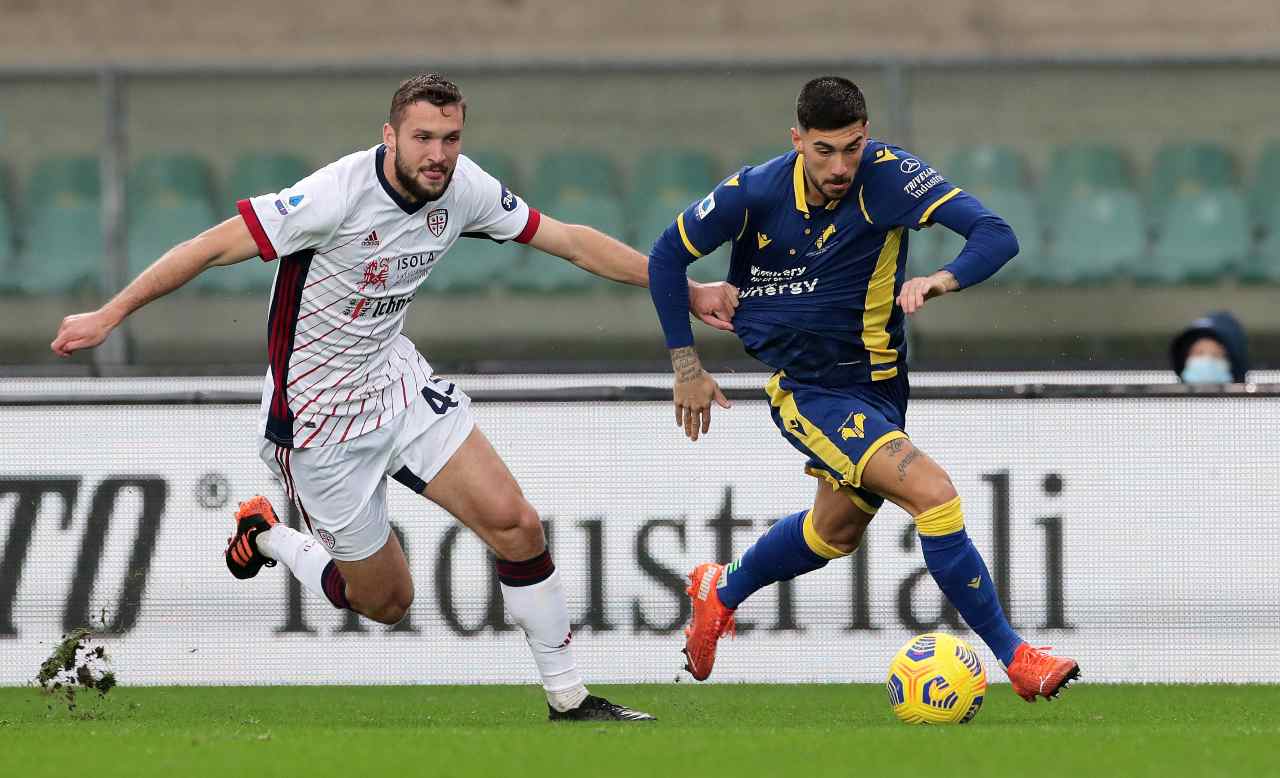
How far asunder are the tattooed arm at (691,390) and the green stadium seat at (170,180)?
437 centimetres

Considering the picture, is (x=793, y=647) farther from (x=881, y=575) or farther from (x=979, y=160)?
(x=979, y=160)

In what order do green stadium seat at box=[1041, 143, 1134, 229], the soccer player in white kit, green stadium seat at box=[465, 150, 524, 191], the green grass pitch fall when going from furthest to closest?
1. green stadium seat at box=[465, 150, 524, 191]
2. green stadium seat at box=[1041, 143, 1134, 229]
3. the soccer player in white kit
4. the green grass pitch

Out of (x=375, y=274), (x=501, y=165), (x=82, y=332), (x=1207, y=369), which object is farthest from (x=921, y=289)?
(x=501, y=165)

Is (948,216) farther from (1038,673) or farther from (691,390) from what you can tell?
(1038,673)

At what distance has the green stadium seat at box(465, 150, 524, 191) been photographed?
390 inches

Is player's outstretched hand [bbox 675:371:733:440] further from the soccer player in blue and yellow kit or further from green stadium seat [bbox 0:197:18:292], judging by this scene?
green stadium seat [bbox 0:197:18:292]

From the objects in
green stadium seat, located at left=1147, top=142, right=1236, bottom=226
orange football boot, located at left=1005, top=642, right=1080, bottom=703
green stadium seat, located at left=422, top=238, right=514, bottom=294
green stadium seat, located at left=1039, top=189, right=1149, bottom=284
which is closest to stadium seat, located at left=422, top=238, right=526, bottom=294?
green stadium seat, located at left=422, top=238, right=514, bottom=294

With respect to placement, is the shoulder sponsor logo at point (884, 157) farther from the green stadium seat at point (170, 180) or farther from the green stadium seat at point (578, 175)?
the green stadium seat at point (170, 180)

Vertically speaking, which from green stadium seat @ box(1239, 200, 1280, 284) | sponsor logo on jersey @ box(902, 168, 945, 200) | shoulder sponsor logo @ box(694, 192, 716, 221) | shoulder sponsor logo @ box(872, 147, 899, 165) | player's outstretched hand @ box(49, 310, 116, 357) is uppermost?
shoulder sponsor logo @ box(872, 147, 899, 165)

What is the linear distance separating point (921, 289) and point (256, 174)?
5.29m

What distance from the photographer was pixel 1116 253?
970cm

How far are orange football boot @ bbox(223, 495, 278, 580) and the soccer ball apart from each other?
237 cm

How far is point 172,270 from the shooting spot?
5582 mm

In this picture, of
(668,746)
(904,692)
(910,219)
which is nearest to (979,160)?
(910,219)
